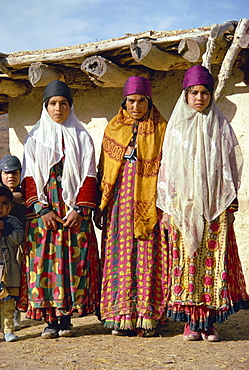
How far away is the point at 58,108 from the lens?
4.46 meters

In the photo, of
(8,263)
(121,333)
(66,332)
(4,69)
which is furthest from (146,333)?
(4,69)

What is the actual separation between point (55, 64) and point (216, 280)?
126 inches

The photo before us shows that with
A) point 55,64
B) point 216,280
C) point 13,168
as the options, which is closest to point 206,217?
point 216,280

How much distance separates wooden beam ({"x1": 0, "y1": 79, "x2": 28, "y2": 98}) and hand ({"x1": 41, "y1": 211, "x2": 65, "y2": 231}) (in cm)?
276

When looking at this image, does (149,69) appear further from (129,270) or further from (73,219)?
(129,270)

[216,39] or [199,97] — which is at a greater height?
[216,39]

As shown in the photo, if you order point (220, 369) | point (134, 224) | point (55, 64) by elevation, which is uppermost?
point (55, 64)

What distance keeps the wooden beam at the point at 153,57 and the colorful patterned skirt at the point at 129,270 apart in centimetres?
151

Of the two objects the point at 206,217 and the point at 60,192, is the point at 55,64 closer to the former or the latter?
the point at 60,192

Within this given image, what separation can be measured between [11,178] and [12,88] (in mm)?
2238

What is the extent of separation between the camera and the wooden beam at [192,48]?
17.6 ft

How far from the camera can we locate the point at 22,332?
4801 millimetres

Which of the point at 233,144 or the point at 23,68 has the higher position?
the point at 23,68

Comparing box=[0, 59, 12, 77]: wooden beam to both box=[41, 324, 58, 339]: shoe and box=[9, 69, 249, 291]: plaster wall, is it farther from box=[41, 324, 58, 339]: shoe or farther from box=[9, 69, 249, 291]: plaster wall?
box=[41, 324, 58, 339]: shoe
